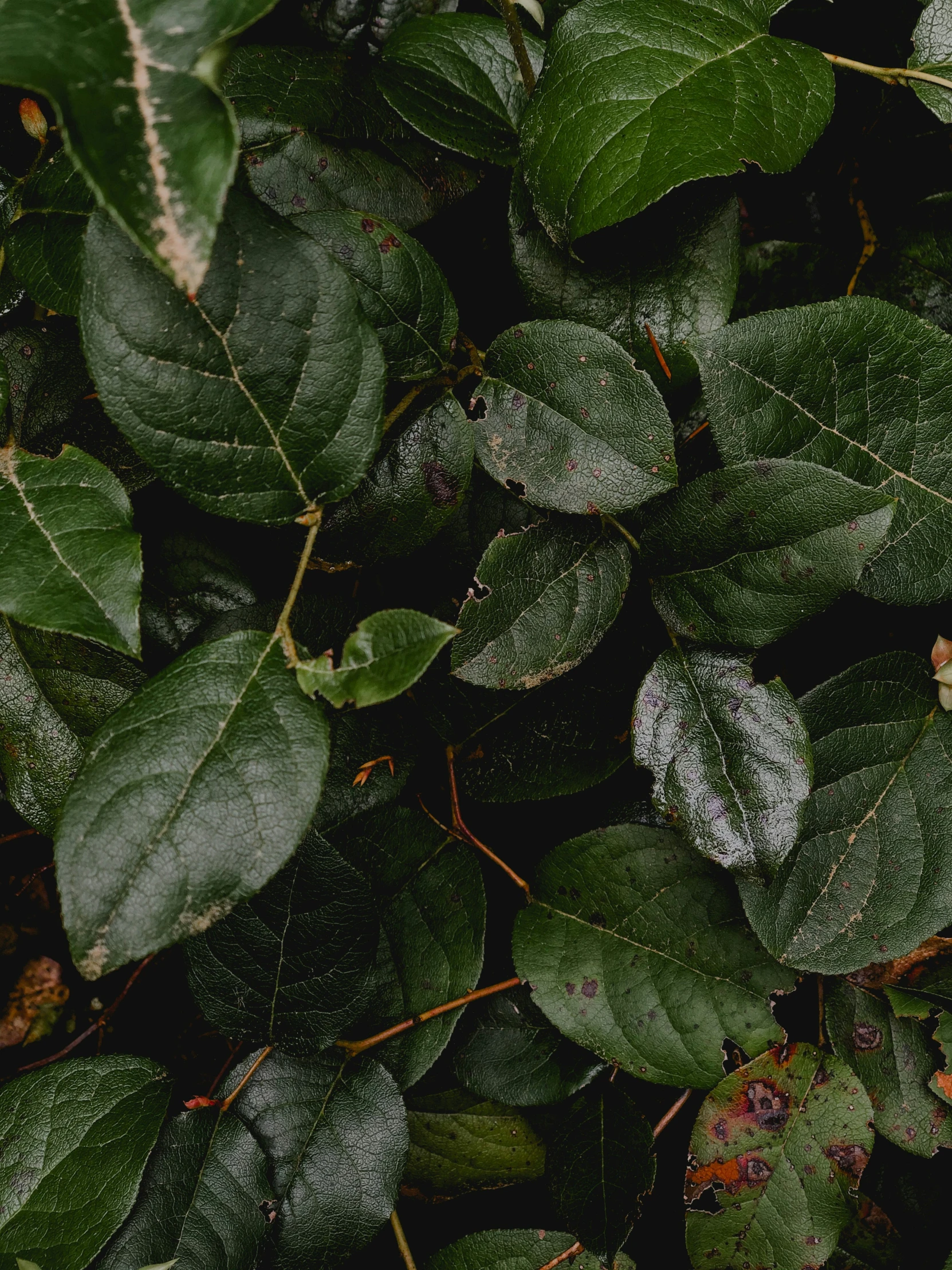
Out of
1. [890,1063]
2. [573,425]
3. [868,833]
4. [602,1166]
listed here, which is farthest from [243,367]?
[890,1063]

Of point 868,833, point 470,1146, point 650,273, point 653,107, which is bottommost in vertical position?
point 470,1146

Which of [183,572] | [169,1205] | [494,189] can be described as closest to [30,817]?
[183,572]

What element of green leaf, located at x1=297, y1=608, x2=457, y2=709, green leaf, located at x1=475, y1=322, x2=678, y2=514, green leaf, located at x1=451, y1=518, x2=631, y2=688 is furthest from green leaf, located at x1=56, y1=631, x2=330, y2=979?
green leaf, located at x1=475, y1=322, x2=678, y2=514

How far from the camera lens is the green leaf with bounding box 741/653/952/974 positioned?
958mm

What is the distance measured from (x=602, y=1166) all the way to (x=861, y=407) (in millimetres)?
965

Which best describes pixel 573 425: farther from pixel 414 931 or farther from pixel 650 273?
pixel 414 931

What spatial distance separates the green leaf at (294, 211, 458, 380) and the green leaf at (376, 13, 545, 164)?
18cm

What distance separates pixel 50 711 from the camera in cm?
92

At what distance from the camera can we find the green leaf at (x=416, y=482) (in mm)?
863

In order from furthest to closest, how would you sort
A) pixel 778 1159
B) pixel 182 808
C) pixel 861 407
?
pixel 778 1159 < pixel 861 407 < pixel 182 808

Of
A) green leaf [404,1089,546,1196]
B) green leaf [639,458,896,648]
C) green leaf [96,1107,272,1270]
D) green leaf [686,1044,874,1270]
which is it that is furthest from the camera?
green leaf [404,1089,546,1196]

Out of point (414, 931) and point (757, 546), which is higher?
point (757, 546)

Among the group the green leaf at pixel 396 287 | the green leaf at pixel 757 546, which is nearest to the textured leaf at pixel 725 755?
the green leaf at pixel 757 546

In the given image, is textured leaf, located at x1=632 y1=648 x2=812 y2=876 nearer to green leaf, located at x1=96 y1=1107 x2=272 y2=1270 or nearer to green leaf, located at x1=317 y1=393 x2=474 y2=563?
green leaf, located at x1=317 y1=393 x2=474 y2=563
